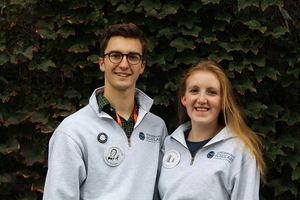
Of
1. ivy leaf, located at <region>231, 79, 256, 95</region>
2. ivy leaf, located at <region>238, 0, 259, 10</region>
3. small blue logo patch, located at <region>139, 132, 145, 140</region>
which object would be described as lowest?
small blue logo patch, located at <region>139, 132, 145, 140</region>

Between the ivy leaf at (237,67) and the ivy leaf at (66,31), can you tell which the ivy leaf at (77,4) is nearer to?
the ivy leaf at (66,31)

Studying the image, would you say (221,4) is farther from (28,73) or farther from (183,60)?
(28,73)

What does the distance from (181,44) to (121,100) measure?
731mm

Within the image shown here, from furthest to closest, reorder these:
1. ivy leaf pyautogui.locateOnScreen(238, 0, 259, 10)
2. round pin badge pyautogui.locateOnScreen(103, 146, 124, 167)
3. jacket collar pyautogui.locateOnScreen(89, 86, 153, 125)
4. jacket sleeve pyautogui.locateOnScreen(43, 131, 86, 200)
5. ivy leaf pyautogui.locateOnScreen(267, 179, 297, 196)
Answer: ivy leaf pyautogui.locateOnScreen(267, 179, 297, 196)
ivy leaf pyautogui.locateOnScreen(238, 0, 259, 10)
jacket collar pyautogui.locateOnScreen(89, 86, 153, 125)
round pin badge pyautogui.locateOnScreen(103, 146, 124, 167)
jacket sleeve pyautogui.locateOnScreen(43, 131, 86, 200)

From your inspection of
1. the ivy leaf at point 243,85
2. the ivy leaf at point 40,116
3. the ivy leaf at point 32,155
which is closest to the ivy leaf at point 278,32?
the ivy leaf at point 243,85

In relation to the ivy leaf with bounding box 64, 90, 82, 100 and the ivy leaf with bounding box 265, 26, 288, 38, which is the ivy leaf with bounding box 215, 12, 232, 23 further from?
the ivy leaf with bounding box 64, 90, 82, 100

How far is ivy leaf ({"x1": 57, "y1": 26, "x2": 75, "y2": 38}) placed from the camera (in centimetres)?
214

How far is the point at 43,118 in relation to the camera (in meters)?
2.16

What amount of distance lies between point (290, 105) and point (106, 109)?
152 cm

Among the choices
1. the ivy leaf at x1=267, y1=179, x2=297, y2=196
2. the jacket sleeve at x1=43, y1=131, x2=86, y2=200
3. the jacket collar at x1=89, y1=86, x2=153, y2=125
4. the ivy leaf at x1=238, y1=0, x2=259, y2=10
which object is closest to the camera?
the jacket sleeve at x1=43, y1=131, x2=86, y2=200

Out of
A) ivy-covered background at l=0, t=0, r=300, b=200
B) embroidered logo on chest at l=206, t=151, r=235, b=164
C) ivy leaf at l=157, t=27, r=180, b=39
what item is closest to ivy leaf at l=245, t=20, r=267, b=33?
ivy-covered background at l=0, t=0, r=300, b=200

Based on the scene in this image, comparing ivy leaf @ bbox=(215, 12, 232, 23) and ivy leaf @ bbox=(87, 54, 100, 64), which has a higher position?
ivy leaf @ bbox=(215, 12, 232, 23)

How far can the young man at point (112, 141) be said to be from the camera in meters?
1.44

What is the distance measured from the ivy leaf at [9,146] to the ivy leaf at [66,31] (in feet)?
3.09
